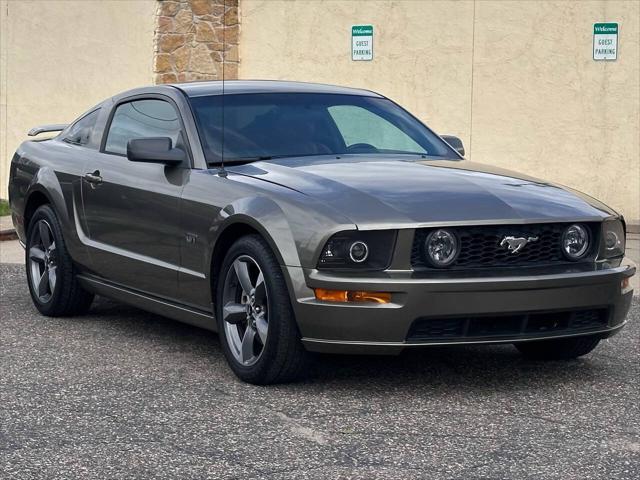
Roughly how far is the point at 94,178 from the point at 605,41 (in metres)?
9.60

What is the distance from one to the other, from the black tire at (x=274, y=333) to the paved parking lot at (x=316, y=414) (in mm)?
85

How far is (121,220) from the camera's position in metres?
7.46

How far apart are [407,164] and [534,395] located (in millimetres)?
1399

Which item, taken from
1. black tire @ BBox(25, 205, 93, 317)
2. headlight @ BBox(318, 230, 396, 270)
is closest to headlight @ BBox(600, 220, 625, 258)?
headlight @ BBox(318, 230, 396, 270)

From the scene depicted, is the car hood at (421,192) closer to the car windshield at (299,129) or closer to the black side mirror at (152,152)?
the car windshield at (299,129)

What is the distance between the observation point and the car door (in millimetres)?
7012

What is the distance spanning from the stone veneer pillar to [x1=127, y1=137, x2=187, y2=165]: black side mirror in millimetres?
10387

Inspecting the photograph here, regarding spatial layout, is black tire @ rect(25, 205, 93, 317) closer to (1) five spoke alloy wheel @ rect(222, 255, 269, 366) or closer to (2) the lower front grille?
(1) five spoke alloy wheel @ rect(222, 255, 269, 366)

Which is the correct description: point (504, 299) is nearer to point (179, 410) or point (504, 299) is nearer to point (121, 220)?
point (179, 410)

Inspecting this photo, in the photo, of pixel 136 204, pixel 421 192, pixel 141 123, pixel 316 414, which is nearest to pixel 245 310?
pixel 316 414

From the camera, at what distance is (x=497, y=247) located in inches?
236

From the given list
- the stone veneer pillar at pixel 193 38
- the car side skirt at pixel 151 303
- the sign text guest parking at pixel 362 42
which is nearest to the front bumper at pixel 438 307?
the car side skirt at pixel 151 303

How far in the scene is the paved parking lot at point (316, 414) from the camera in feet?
16.3

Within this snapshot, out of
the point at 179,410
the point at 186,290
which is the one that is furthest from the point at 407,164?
the point at 179,410
